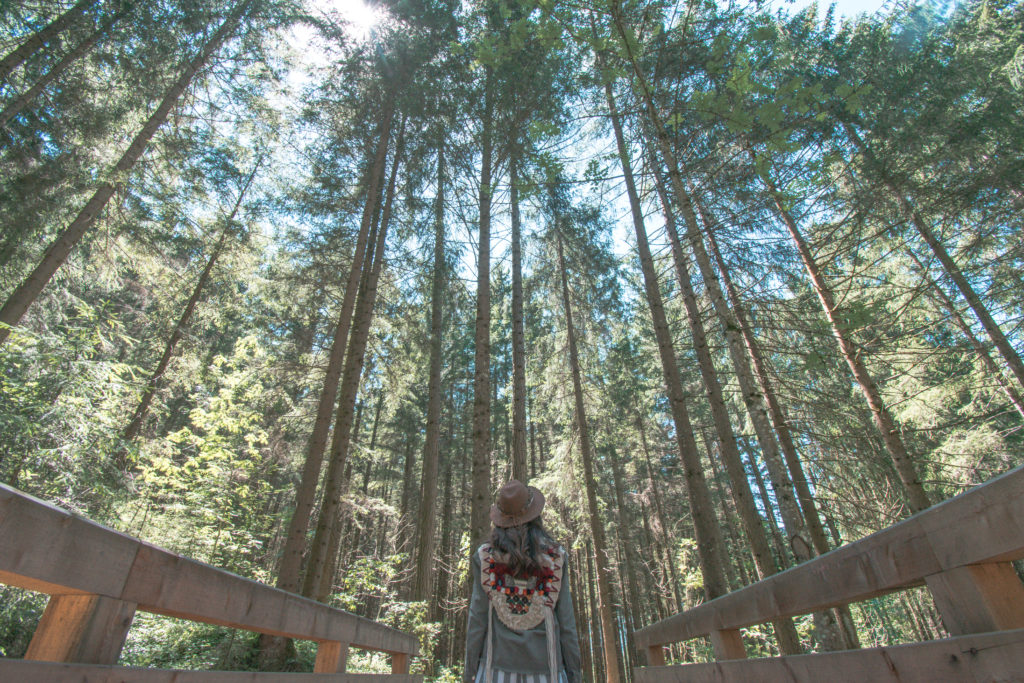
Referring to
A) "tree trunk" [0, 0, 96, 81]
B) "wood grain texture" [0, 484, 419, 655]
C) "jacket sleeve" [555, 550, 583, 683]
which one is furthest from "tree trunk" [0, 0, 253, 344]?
"jacket sleeve" [555, 550, 583, 683]

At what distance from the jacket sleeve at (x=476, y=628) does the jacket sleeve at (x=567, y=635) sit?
49cm

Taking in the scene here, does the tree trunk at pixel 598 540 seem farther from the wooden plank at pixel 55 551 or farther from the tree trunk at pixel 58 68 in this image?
the wooden plank at pixel 55 551

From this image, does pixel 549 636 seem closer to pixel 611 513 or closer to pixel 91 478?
pixel 91 478

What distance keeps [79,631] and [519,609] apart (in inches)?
89.5

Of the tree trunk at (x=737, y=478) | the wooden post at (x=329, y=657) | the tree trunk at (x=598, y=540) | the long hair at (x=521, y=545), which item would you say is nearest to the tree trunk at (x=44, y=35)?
the tree trunk at (x=737, y=478)

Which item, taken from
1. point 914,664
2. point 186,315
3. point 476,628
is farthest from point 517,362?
point 186,315

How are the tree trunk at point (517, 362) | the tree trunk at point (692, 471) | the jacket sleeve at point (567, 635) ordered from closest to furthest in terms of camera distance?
the jacket sleeve at point (567, 635)
the tree trunk at point (692, 471)
the tree trunk at point (517, 362)

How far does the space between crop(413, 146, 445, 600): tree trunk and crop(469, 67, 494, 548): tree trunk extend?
151cm

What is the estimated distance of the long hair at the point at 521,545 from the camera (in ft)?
9.77

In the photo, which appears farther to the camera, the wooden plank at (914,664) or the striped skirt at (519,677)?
the striped skirt at (519,677)

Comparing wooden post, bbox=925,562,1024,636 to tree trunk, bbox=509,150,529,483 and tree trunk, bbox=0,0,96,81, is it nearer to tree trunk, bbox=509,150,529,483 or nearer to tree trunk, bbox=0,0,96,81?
tree trunk, bbox=509,150,529,483

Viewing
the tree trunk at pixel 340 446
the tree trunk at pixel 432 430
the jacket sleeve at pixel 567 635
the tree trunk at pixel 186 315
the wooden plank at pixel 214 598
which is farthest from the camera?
the tree trunk at pixel 186 315

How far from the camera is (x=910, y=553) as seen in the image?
145cm

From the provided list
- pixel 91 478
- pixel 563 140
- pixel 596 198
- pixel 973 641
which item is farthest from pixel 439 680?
pixel 563 140
